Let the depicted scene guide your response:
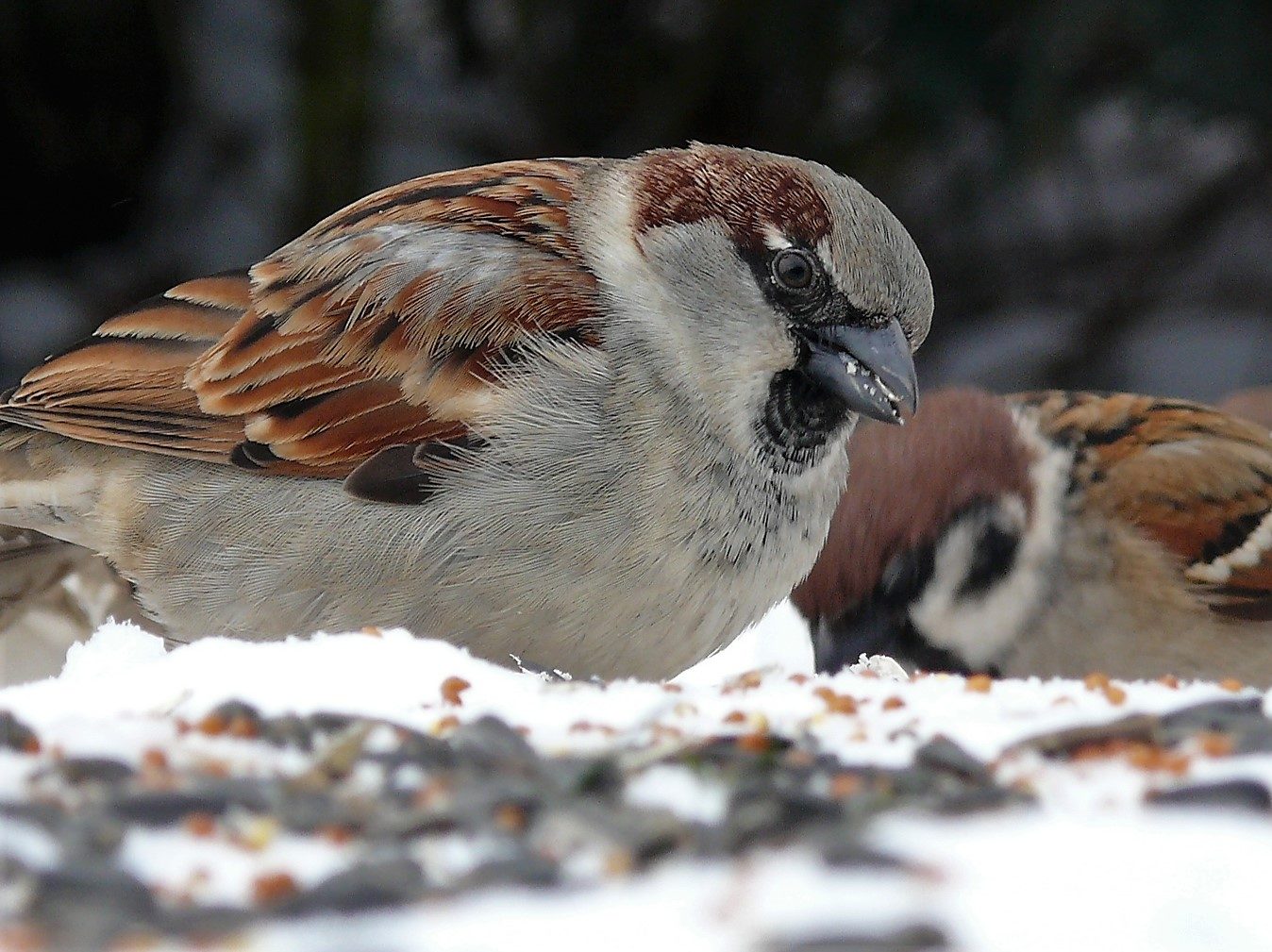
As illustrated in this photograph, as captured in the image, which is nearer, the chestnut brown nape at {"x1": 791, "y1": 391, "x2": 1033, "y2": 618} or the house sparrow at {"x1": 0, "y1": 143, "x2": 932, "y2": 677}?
the house sparrow at {"x1": 0, "y1": 143, "x2": 932, "y2": 677}

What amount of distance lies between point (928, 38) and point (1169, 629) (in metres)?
2.04

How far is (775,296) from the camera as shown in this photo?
2.02 metres

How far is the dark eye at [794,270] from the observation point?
2.00 meters

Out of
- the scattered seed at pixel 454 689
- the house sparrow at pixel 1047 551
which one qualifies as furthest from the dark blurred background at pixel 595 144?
the scattered seed at pixel 454 689

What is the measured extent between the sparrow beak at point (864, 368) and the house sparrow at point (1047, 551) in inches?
17.7

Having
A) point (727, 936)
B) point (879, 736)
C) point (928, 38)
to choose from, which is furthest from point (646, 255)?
point (928, 38)

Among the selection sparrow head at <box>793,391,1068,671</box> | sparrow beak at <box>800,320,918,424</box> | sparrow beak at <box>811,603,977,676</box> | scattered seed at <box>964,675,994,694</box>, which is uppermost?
sparrow beak at <box>800,320,918,424</box>

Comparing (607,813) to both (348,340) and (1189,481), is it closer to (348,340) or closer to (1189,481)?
(348,340)

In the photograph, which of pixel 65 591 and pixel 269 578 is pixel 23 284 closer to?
pixel 65 591

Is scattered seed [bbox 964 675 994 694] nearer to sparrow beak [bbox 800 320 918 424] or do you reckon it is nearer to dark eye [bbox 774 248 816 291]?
sparrow beak [bbox 800 320 918 424]

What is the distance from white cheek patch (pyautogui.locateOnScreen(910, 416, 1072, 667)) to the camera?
2461 mm

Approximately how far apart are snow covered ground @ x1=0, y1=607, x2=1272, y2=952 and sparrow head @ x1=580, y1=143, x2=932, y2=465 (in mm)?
549

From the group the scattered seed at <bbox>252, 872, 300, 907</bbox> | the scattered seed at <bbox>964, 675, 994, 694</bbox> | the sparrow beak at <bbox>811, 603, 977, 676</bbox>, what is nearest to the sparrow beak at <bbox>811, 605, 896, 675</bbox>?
the sparrow beak at <bbox>811, 603, 977, 676</bbox>

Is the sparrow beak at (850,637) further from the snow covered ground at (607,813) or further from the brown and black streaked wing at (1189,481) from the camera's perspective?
the snow covered ground at (607,813)
